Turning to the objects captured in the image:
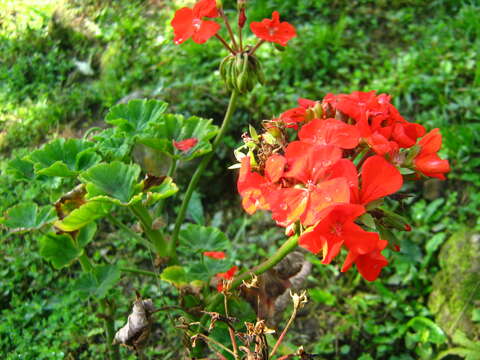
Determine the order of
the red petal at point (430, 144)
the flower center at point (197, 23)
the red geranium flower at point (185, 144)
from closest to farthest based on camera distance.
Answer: the red petal at point (430, 144) → the flower center at point (197, 23) → the red geranium flower at point (185, 144)

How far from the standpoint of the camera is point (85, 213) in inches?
56.7

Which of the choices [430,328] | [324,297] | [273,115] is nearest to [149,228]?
[273,115]

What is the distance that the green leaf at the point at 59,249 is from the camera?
1.58 metres

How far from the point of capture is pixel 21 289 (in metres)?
2.27

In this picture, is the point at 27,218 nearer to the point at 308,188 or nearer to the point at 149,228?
the point at 149,228

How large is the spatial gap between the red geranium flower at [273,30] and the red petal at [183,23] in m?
0.20

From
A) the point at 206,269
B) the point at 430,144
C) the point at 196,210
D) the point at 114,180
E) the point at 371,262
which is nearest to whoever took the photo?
the point at 371,262

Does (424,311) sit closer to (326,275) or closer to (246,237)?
(326,275)

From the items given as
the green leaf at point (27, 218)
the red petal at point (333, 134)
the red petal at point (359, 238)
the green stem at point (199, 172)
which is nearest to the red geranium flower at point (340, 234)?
the red petal at point (359, 238)

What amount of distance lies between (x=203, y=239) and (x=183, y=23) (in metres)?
0.77

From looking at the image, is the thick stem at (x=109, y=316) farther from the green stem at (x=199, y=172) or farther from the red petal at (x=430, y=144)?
the red petal at (x=430, y=144)

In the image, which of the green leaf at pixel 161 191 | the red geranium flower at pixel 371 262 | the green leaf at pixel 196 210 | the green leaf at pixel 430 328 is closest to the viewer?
the red geranium flower at pixel 371 262

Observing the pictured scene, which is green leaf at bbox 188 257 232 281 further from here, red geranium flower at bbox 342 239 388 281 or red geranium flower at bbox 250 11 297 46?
red geranium flower at bbox 250 11 297 46

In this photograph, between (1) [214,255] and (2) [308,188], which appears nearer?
(2) [308,188]
